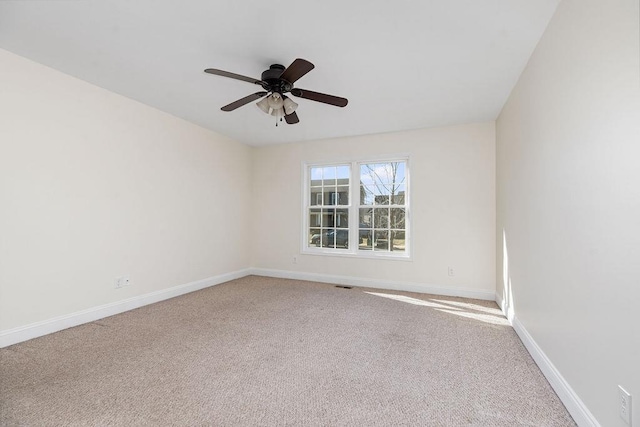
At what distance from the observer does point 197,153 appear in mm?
4309

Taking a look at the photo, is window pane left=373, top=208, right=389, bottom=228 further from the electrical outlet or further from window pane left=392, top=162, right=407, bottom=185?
the electrical outlet

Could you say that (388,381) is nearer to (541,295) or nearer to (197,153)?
(541,295)

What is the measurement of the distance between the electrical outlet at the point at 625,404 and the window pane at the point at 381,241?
3.38 metres

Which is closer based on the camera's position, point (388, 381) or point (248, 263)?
point (388, 381)

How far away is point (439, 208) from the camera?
13.8 ft

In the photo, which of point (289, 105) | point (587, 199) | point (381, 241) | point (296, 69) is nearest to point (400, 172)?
point (381, 241)

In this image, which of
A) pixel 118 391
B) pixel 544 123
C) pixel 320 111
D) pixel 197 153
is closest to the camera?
pixel 118 391

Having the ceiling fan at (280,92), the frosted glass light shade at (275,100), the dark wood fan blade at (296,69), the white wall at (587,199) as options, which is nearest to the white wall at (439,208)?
the white wall at (587,199)

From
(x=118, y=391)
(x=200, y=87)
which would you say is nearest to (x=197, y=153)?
(x=200, y=87)

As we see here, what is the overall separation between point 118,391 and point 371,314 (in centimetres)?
238

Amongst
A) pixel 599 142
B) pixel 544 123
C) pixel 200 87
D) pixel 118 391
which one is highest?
pixel 200 87

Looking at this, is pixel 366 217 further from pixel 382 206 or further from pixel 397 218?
pixel 397 218

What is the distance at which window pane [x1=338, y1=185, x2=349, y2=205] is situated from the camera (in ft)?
16.0

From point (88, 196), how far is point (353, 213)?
3487 mm
